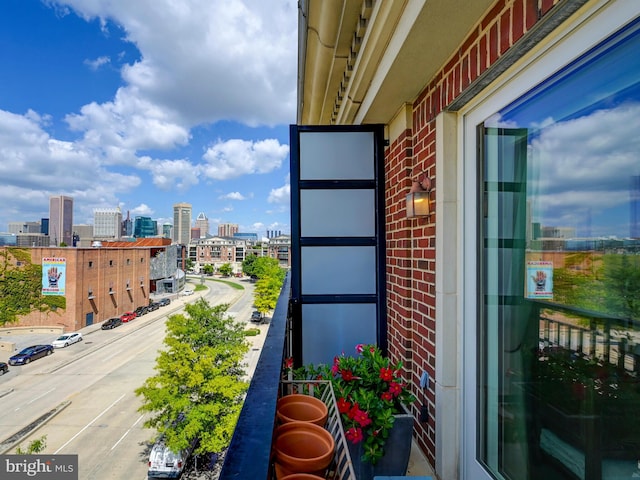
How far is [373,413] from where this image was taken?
5.41ft

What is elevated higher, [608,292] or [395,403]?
[608,292]

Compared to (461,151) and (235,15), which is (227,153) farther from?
(461,151)

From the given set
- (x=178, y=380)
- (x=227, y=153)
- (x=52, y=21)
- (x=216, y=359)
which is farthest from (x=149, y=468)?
(x=227, y=153)

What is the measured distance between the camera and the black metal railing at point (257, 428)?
22.0 inches

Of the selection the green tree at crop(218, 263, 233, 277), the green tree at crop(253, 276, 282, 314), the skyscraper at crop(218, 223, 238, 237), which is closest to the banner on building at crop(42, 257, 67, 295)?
the green tree at crop(253, 276, 282, 314)

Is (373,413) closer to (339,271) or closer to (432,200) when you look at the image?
(432,200)

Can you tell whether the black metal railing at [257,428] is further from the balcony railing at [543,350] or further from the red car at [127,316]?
the red car at [127,316]

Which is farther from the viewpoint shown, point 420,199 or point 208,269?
point 208,269

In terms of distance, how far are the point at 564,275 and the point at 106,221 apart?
318 ft

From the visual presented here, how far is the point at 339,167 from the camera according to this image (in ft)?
8.95

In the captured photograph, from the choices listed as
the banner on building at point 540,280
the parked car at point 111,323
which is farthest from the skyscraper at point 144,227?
the banner on building at point 540,280

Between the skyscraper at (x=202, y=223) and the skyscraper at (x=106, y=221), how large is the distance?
36.7 meters

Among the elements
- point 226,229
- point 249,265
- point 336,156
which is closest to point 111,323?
point 336,156

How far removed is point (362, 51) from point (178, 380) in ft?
45.1
